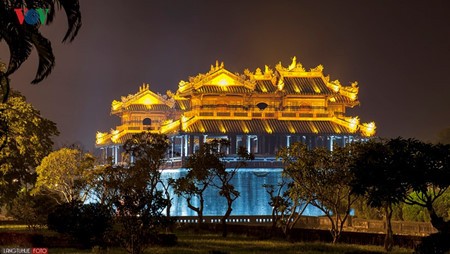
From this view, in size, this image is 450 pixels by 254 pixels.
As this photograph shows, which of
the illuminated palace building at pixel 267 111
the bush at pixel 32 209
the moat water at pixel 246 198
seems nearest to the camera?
the bush at pixel 32 209

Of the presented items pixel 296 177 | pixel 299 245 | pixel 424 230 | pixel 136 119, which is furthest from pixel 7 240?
pixel 136 119

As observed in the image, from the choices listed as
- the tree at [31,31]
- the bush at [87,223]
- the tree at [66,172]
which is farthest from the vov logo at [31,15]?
the tree at [66,172]

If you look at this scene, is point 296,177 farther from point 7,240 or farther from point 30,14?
point 30,14

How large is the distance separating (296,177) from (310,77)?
151ft

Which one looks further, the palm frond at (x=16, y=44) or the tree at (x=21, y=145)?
the tree at (x=21, y=145)

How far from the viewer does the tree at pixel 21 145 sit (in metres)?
47.5

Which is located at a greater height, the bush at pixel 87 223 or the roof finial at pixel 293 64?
the roof finial at pixel 293 64

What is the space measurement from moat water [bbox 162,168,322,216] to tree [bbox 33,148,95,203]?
19225 mm

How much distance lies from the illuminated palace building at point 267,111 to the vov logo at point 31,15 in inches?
2295

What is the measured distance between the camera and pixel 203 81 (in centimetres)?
8612

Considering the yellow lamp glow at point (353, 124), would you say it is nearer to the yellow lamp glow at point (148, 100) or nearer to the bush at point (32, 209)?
the yellow lamp glow at point (148, 100)

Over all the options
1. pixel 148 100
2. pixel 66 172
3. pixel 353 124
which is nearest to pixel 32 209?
pixel 66 172

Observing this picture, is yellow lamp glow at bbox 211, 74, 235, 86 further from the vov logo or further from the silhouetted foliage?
the vov logo

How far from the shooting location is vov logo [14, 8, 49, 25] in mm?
21250
